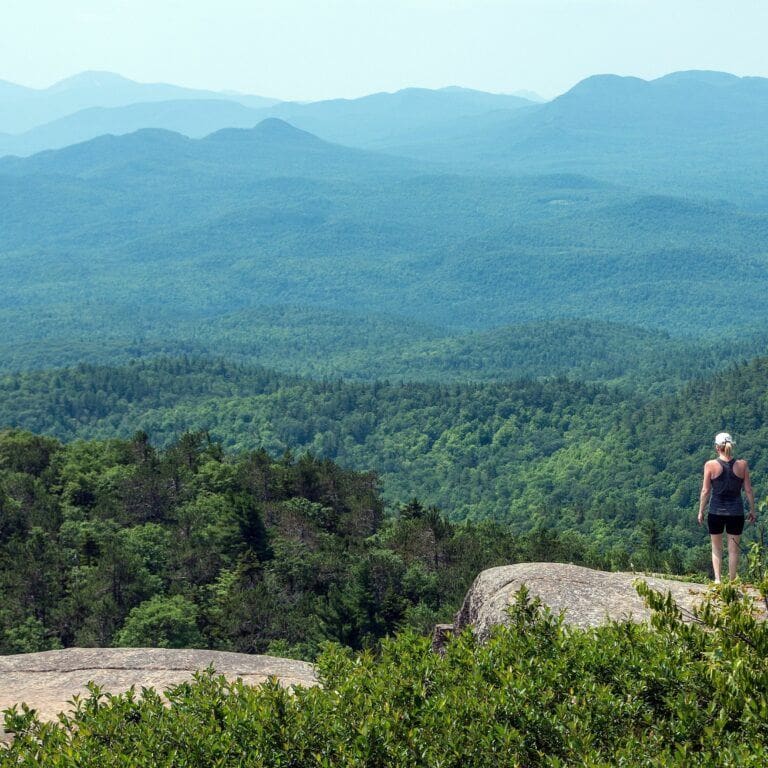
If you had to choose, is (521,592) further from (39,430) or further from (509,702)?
(39,430)

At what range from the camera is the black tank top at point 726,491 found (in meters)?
18.7

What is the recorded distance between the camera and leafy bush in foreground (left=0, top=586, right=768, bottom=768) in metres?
12.3

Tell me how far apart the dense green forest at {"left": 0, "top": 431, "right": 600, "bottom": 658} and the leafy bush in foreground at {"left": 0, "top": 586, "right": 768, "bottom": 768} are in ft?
81.2

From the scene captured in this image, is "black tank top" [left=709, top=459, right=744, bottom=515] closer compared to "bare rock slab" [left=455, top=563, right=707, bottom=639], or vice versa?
"bare rock slab" [left=455, top=563, right=707, bottom=639]

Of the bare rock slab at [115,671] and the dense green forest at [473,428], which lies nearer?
the bare rock slab at [115,671]

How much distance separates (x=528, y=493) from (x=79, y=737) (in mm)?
124566

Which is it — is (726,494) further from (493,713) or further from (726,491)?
(493,713)

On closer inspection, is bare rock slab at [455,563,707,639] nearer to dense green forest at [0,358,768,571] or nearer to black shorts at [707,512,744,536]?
black shorts at [707,512,744,536]

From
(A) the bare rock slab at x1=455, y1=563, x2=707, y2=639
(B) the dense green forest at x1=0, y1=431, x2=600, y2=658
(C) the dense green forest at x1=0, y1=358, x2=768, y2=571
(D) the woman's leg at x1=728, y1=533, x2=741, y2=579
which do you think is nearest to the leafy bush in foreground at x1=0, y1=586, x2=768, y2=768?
(A) the bare rock slab at x1=455, y1=563, x2=707, y2=639

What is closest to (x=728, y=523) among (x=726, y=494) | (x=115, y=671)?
(x=726, y=494)

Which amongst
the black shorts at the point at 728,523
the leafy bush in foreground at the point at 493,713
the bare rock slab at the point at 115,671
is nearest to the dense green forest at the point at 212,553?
the bare rock slab at the point at 115,671

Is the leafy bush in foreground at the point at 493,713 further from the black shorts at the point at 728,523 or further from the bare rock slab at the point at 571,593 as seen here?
the black shorts at the point at 728,523

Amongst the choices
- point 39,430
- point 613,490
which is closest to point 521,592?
point 613,490

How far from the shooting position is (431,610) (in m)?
44.4
